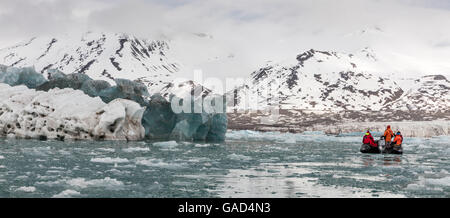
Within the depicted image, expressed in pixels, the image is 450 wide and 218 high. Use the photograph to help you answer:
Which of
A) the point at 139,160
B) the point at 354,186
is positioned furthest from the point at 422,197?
the point at 139,160

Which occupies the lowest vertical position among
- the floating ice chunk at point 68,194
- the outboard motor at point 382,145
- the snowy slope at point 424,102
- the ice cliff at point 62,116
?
the floating ice chunk at point 68,194

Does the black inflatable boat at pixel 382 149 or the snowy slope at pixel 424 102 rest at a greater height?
the snowy slope at pixel 424 102

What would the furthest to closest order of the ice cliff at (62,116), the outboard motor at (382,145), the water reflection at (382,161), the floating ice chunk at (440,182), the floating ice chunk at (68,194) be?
1. the ice cliff at (62,116)
2. the outboard motor at (382,145)
3. the water reflection at (382,161)
4. the floating ice chunk at (440,182)
5. the floating ice chunk at (68,194)

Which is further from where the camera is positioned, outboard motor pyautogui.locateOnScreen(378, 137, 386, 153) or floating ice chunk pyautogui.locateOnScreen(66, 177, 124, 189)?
outboard motor pyautogui.locateOnScreen(378, 137, 386, 153)

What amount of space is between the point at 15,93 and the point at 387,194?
134 ft

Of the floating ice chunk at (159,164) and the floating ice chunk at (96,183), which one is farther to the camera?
the floating ice chunk at (159,164)

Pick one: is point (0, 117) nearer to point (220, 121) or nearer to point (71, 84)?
point (71, 84)

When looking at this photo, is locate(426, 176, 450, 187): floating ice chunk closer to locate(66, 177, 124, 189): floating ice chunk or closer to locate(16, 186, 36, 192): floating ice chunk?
locate(66, 177, 124, 189): floating ice chunk

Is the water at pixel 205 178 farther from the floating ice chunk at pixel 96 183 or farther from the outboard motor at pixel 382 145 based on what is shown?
the outboard motor at pixel 382 145

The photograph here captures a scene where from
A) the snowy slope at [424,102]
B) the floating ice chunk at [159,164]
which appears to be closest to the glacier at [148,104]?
the floating ice chunk at [159,164]

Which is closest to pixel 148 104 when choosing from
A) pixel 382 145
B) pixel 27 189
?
pixel 382 145

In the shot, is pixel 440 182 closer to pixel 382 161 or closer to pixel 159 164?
pixel 382 161

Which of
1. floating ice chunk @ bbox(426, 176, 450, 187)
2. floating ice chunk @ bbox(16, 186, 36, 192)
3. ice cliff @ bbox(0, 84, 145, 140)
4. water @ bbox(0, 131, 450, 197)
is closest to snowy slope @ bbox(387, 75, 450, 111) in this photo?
ice cliff @ bbox(0, 84, 145, 140)
